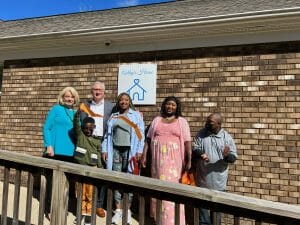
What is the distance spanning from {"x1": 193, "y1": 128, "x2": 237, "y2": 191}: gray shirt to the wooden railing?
5.94ft

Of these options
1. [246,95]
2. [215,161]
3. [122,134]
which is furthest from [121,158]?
[246,95]

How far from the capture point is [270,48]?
5.78 m

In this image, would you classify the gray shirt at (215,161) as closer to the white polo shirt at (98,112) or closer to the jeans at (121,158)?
the jeans at (121,158)

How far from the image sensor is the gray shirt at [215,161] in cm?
520

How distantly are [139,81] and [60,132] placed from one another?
1.52m

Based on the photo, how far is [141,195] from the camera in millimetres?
3123

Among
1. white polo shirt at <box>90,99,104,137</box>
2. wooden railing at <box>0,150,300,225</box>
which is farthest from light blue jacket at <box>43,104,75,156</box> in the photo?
wooden railing at <box>0,150,300,225</box>

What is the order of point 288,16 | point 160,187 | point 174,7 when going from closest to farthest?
point 160,187 < point 288,16 < point 174,7

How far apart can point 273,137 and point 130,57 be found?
8.08 feet

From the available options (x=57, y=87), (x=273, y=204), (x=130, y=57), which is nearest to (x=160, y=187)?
(x=273, y=204)

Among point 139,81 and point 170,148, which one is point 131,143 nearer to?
point 170,148

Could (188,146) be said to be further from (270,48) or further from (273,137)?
(270,48)

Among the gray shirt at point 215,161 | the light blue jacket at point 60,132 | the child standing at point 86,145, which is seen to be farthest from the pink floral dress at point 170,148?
the light blue jacket at point 60,132

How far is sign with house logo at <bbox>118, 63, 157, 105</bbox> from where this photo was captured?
6527mm
